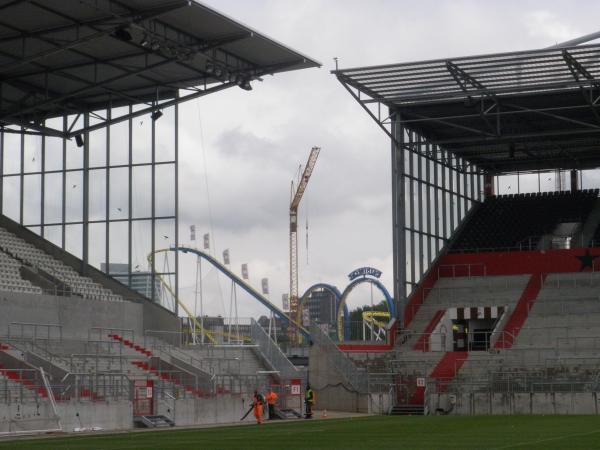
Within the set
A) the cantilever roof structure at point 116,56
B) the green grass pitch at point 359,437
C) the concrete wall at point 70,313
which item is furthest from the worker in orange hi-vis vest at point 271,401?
the cantilever roof structure at point 116,56

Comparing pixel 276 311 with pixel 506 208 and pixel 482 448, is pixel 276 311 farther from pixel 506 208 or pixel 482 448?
pixel 482 448

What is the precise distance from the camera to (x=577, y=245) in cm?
6303

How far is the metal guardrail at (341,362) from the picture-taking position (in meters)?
50.7

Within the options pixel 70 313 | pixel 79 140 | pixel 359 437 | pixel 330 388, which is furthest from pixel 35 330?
pixel 359 437

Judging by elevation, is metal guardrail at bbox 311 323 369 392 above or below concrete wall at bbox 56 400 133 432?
above

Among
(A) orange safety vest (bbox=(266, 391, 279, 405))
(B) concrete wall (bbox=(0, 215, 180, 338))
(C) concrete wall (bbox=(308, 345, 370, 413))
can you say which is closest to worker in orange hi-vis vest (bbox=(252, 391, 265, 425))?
(A) orange safety vest (bbox=(266, 391, 279, 405))

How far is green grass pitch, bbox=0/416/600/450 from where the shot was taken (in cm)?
2550

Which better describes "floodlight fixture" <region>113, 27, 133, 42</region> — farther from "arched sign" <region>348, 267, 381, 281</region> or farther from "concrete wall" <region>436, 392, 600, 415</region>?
"arched sign" <region>348, 267, 381, 281</region>

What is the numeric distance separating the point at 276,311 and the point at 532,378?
178ft

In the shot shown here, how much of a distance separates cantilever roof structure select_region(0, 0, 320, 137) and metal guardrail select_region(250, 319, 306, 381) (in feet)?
35.0

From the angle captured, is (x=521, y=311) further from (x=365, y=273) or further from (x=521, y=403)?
(x=365, y=273)

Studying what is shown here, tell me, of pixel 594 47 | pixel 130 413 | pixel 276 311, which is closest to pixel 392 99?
pixel 594 47

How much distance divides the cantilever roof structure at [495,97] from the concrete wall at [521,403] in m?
12.7

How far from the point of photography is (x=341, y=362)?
51.7 metres
